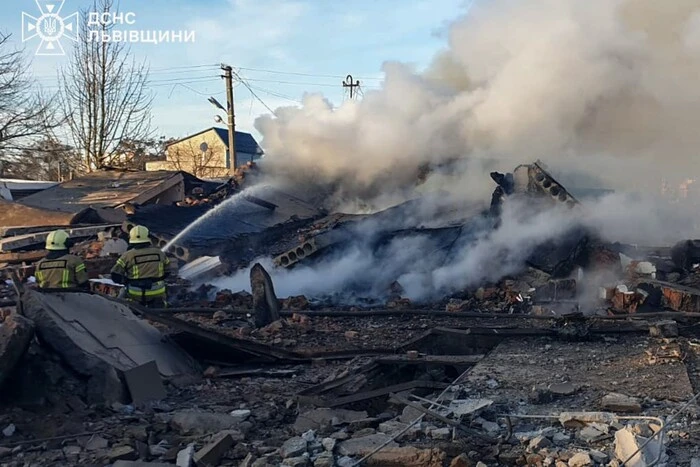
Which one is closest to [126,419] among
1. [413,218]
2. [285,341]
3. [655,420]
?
[285,341]

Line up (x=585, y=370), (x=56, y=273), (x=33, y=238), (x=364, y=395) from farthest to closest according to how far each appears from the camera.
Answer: (x=33, y=238) → (x=56, y=273) → (x=585, y=370) → (x=364, y=395)

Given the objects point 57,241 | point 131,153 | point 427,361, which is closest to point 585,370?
point 427,361

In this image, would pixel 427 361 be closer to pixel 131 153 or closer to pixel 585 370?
pixel 585 370

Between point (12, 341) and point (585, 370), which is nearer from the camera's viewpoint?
point (12, 341)

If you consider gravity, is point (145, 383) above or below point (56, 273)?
below

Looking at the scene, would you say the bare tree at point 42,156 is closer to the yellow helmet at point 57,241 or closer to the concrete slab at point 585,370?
the yellow helmet at point 57,241

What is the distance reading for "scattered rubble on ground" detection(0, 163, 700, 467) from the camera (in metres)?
4.13

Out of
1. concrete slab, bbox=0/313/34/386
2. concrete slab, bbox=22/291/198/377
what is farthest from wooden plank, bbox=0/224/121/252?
concrete slab, bbox=0/313/34/386

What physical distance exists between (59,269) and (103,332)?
1929 mm

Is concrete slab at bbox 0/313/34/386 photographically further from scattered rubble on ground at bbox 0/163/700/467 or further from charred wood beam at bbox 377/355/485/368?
charred wood beam at bbox 377/355/485/368

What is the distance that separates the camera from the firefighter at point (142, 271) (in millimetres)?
7738

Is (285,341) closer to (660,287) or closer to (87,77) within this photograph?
(660,287)

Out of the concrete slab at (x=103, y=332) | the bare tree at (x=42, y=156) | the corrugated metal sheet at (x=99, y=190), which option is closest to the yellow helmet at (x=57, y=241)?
the concrete slab at (x=103, y=332)

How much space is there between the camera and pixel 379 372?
6184mm
